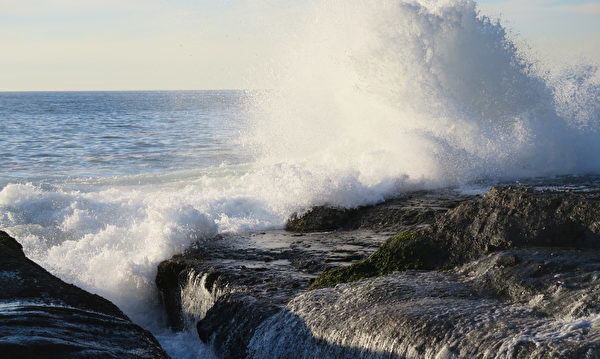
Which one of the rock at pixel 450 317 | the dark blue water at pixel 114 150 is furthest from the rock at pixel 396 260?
the dark blue water at pixel 114 150

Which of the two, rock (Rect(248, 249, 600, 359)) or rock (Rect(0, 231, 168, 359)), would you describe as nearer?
rock (Rect(248, 249, 600, 359))

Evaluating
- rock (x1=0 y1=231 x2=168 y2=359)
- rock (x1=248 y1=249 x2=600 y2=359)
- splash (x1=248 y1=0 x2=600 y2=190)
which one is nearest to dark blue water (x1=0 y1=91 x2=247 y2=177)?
splash (x1=248 y1=0 x2=600 y2=190)

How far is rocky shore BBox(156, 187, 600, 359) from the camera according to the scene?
427cm

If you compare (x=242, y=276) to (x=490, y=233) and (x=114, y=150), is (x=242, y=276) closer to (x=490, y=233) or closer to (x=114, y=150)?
(x=490, y=233)

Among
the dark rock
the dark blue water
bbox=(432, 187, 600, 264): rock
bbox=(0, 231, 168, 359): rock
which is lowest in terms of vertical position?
the dark blue water

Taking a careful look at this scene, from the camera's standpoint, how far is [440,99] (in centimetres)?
1466

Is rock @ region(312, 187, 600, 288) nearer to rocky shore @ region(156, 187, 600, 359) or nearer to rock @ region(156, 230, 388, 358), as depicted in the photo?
rocky shore @ region(156, 187, 600, 359)

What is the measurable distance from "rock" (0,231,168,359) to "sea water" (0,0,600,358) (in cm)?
117

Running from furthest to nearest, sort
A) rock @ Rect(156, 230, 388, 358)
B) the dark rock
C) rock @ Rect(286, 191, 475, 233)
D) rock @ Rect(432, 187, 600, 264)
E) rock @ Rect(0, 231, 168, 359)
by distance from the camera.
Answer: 1. the dark rock
2. rock @ Rect(286, 191, 475, 233)
3. rock @ Rect(156, 230, 388, 358)
4. rock @ Rect(432, 187, 600, 264)
5. rock @ Rect(0, 231, 168, 359)

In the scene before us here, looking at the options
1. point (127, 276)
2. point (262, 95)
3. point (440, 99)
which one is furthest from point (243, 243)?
point (262, 95)

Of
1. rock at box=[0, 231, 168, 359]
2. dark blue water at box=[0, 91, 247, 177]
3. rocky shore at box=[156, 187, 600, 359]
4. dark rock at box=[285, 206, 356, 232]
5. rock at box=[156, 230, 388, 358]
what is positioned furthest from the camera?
dark blue water at box=[0, 91, 247, 177]

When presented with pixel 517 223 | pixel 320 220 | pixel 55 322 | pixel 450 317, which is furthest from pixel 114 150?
pixel 450 317

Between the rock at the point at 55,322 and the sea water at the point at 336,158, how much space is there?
1167 millimetres

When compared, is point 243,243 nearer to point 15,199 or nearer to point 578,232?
point 578,232
